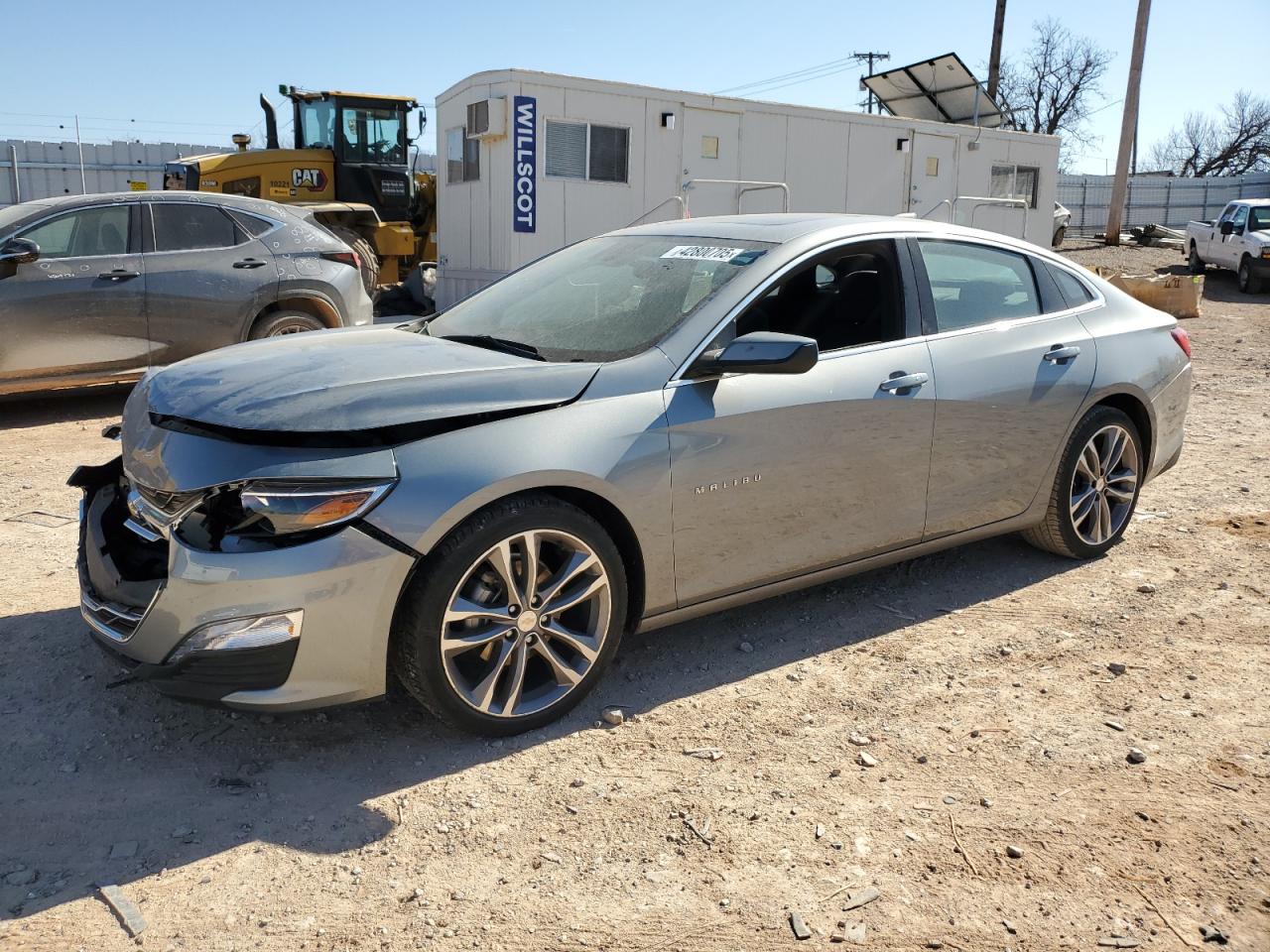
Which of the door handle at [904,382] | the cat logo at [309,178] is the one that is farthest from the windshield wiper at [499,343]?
the cat logo at [309,178]

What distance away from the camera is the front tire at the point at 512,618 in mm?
3119

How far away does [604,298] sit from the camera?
4.09 m

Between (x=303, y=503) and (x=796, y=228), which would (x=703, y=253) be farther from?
(x=303, y=503)

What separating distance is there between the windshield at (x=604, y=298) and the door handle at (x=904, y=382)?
0.68m

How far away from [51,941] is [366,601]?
1.06 metres

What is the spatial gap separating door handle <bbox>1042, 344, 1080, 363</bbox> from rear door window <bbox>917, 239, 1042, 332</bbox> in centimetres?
19

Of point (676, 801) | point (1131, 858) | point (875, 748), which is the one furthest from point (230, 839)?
point (1131, 858)

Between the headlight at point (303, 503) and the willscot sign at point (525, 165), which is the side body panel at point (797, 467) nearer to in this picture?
the headlight at point (303, 503)

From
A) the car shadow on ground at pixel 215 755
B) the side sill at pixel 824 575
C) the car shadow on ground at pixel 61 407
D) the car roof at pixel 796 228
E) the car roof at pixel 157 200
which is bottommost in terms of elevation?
the car shadow on ground at pixel 215 755

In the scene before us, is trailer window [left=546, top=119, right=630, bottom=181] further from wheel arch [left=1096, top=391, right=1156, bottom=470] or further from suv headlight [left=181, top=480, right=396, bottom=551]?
suv headlight [left=181, top=480, right=396, bottom=551]

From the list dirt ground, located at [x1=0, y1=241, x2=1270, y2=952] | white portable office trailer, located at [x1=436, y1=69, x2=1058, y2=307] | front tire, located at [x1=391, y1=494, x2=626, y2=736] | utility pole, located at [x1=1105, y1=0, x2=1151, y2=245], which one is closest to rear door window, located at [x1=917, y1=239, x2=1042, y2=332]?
dirt ground, located at [x1=0, y1=241, x2=1270, y2=952]

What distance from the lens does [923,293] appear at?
4.35 metres

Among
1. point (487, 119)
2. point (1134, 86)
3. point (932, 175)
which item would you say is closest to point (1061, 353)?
point (487, 119)

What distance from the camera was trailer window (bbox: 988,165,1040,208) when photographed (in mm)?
17547
